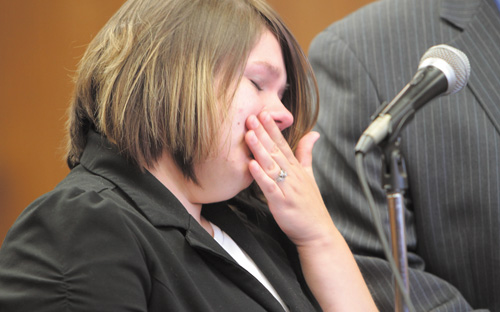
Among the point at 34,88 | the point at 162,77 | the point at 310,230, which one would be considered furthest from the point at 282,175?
the point at 34,88

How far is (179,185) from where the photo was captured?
112cm

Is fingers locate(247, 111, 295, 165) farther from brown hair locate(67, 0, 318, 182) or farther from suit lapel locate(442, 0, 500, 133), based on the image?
suit lapel locate(442, 0, 500, 133)

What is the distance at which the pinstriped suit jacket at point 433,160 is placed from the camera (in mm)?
1427

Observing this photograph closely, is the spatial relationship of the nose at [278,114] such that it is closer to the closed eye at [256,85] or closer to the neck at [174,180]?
the closed eye at [256,85]

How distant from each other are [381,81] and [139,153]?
26.9 inches

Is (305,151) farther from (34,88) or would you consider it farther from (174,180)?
(34,88)

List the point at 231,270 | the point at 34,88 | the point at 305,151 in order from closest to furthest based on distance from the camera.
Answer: the point at 231,270 < the point at 305,151 < the point at 34,88

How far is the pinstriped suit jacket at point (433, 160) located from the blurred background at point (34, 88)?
0.78 metres

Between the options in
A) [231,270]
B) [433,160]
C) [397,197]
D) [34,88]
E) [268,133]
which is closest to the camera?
[397,197]

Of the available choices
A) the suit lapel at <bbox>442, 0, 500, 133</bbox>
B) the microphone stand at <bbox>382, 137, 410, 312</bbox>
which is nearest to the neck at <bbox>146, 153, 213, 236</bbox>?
the microphone stand at <bbox>382, 137, 410, 312</bbox>

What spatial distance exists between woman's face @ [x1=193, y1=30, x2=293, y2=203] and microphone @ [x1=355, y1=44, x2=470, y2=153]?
297 millimetres

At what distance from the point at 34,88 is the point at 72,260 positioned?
150 cm

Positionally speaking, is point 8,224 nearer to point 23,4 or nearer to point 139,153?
point 23,4

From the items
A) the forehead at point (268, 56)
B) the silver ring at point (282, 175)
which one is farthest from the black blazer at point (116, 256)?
the forehead at point (268, 56)
